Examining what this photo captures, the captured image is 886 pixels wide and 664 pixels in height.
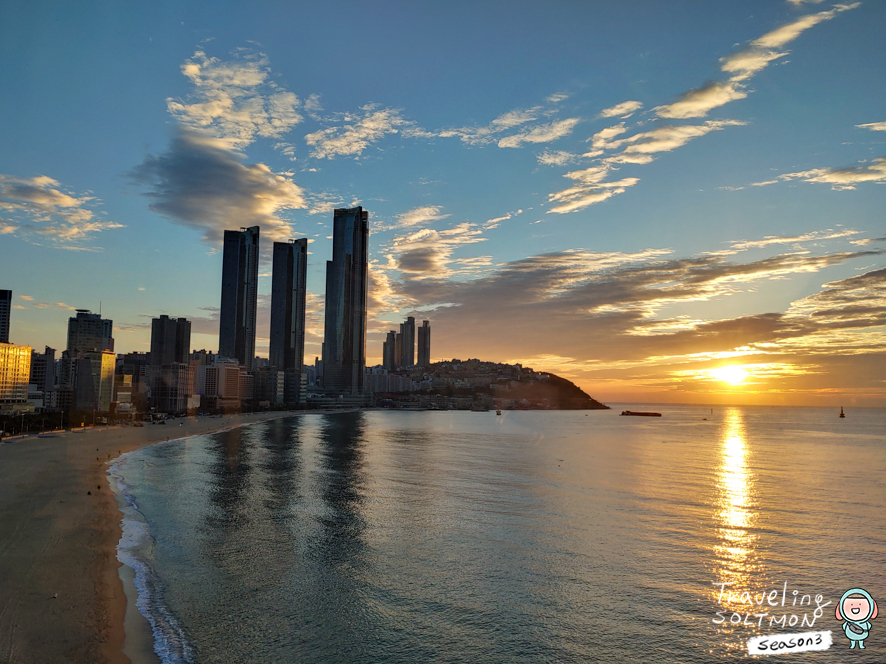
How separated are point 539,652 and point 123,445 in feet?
321

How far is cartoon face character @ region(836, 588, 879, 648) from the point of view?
20600 mm

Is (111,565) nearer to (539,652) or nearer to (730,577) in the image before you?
(539,652)

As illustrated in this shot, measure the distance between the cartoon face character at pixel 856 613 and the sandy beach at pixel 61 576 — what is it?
Result: 88.5ft

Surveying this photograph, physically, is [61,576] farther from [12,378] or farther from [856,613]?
[12,378]

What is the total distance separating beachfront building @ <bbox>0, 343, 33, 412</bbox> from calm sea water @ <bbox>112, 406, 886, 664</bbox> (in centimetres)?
17760

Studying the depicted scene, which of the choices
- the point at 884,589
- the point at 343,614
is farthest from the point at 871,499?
the point at 343,614

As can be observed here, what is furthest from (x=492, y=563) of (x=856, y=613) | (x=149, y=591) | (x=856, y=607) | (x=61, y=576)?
(x=61, y=576)

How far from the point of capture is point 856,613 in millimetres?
22188

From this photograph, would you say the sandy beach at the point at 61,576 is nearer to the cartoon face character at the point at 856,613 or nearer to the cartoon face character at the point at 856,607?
the cartoon face character at the point at 856,613

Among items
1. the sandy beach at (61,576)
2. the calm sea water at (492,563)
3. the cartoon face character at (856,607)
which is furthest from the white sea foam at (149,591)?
the cartoon face character at (856,607)

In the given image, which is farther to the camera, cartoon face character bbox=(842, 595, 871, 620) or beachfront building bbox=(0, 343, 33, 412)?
beachfront building bbox=(0, 343, 33, 412)

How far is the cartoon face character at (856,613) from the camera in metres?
20.6

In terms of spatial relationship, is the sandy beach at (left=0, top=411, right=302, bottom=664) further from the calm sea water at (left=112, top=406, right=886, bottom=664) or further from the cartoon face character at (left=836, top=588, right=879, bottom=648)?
the cartoon face character at (left=836, top=588, right=879, bottom=648)

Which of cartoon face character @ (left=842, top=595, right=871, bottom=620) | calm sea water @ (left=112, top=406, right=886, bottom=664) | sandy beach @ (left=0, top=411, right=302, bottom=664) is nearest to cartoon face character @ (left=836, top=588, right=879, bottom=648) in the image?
cartoon face character @ (left=842, top=595, right=871, bottom=620)
